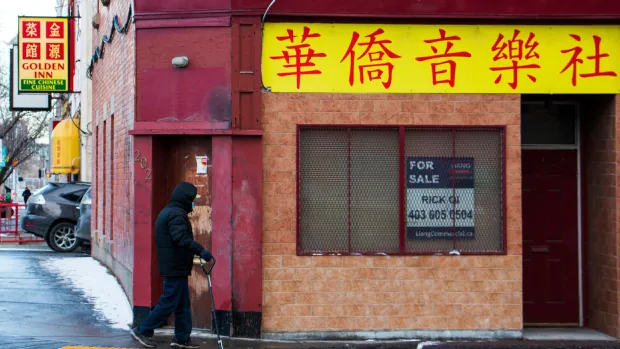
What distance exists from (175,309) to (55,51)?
1582 centimetres

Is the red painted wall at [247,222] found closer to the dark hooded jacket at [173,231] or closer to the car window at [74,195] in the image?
the dark hooded jacket at [173,231]

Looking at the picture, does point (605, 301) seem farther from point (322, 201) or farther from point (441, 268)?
point (322, 201)

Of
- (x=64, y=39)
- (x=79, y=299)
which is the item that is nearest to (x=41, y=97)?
(x=64, y=39)

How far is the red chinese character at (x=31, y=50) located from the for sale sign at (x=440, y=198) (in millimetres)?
15784

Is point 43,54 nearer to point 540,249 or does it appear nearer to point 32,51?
point 32,51

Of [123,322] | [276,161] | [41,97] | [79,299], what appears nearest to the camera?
[276,161]

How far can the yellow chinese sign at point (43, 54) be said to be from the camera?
76.1 feet

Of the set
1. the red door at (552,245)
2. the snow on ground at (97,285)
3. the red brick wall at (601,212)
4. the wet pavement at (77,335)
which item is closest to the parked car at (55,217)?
the snow on ground at (97,285)

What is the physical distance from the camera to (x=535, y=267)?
37.4 ft

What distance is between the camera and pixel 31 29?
75.5 ft

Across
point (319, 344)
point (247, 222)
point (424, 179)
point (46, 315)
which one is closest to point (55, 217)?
point (46, 315)

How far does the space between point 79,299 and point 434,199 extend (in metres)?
5.65

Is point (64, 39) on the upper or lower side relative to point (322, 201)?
upper

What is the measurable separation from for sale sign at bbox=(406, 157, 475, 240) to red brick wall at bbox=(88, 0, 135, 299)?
3637mm
